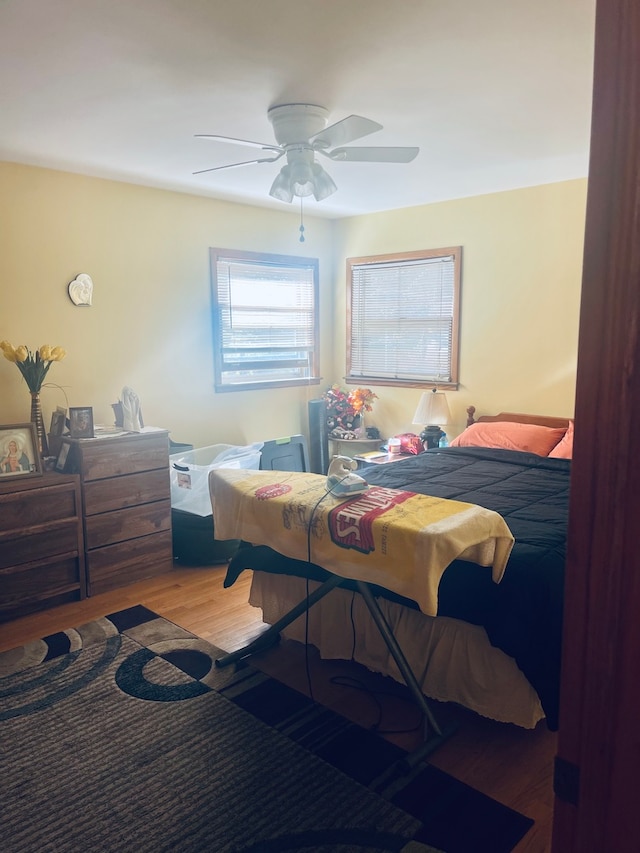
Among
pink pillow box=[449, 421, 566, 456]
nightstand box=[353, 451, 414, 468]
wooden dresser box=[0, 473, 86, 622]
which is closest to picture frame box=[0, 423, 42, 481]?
wooden dresser box=[0, 473, 86, 622]

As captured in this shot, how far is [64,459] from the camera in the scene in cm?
352

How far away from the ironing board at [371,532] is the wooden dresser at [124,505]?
4.15ft

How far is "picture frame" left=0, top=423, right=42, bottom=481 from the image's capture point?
3.30m

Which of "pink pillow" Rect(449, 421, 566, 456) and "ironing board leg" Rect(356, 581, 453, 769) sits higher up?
"pink pillow" Rect(449, 421, 566, 456)

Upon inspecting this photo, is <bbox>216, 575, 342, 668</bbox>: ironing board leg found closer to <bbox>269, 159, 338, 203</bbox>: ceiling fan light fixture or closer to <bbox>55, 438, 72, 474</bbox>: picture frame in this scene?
<bbox>55, 438, 72, 474</bbox>: picture frame

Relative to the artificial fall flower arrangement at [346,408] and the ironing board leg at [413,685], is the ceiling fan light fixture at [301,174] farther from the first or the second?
the artificial fall flower arrangement at [346,408]

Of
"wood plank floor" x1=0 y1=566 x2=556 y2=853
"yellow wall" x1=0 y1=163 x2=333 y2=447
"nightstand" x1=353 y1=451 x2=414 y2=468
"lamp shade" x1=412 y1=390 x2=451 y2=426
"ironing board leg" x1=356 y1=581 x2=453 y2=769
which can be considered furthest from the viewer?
"nightstand" x1=353 y1=451 x2=414 y2=468

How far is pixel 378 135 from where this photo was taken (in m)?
3.13

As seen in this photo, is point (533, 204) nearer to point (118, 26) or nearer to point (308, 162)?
point (308, 162)

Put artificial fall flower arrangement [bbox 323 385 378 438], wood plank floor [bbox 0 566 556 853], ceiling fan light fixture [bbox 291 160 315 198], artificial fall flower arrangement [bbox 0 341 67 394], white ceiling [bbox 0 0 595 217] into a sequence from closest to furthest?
white ceiling [bbox 0 0 595 217], wood plank floor [bbox 0 566 556 853], ceiling fan light fixture [bbox 291 160 315 198], artificial fall flower arrangement [bbox 0 341 67 394], artificial fall flower arrangement [bbox 323 385 378 438]

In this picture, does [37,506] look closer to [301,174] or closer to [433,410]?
[301,174]

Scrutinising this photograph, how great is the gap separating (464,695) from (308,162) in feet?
7.93

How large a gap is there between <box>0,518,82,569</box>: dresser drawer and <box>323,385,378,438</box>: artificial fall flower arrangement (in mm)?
2481

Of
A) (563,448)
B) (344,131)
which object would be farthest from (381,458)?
(344,131)
